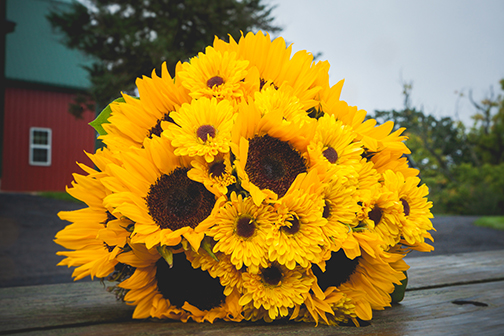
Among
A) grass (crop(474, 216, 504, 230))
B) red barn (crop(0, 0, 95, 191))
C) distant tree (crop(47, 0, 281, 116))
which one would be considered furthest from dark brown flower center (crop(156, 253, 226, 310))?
red barn (crop(0, 0, 95, 191))

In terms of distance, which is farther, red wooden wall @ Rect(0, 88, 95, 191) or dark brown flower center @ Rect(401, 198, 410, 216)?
red wooden wall @ Rect(0, 88, 95, 191)

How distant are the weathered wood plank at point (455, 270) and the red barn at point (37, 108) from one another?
42.8 ft

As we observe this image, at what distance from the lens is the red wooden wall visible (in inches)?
527

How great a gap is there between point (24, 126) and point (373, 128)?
Result: 15.0 m

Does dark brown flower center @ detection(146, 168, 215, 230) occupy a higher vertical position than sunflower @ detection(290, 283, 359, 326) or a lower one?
higher

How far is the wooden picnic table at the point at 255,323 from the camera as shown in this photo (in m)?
0.75

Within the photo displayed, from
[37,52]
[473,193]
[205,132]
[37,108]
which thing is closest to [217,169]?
[205,132]

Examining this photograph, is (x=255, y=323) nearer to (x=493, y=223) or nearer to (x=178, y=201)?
(x=178, y=201)

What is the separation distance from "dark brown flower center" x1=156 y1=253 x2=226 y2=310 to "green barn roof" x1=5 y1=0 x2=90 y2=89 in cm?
1414

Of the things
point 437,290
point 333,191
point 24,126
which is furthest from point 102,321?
point 24,126

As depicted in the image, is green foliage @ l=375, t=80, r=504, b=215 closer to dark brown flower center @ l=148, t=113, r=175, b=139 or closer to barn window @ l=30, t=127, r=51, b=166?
barn window @ l=30, t=127, r=51, b=166

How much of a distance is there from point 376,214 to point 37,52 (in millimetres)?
15944

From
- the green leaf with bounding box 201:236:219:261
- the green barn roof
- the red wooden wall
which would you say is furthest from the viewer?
the green barn roof

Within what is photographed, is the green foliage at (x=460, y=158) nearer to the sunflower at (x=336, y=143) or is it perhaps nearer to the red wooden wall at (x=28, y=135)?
the red wooden wall at (x=28, y=135)
